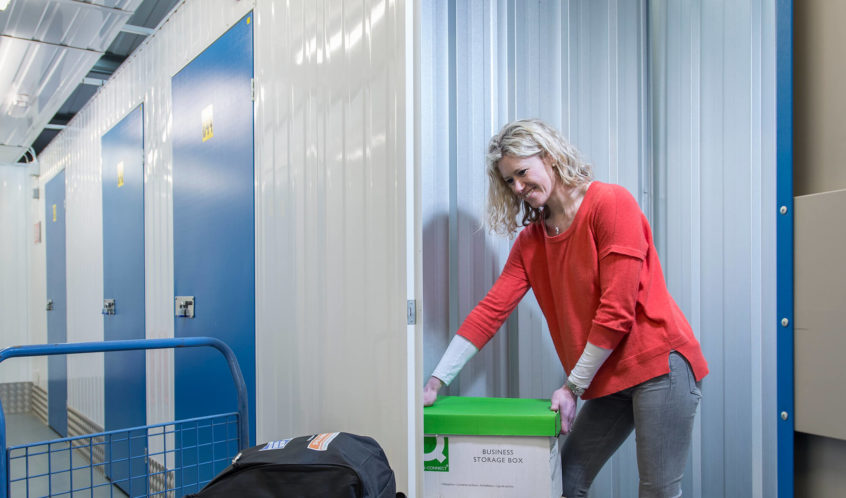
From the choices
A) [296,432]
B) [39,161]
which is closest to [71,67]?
[296,432]

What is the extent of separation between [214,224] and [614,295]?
2044mm

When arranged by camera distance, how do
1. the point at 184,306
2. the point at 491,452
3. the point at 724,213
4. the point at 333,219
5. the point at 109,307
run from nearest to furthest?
the point at 491,452, the point at 333,219, the point at 724,213, the point at 184,306, the point at 109,307

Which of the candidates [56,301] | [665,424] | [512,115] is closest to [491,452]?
[665,424]

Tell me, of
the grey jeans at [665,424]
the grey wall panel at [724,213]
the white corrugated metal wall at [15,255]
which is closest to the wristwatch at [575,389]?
the grey jeans at [665,424]

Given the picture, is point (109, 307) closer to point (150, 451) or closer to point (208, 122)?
point (150, 451)

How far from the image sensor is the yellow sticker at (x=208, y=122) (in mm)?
2967

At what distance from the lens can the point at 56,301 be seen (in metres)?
6.00

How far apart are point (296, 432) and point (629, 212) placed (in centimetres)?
149

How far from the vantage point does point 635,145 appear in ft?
8.25

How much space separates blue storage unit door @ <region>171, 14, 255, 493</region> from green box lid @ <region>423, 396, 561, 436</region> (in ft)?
3.31

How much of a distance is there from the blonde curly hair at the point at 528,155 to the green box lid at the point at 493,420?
0.57m

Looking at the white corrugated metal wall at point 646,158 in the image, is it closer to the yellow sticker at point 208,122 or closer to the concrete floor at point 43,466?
the yellow sticker at point 208,122

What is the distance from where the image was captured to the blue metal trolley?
68.2 inches

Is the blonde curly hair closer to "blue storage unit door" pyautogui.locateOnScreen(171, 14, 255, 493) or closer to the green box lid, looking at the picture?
the green box lid
